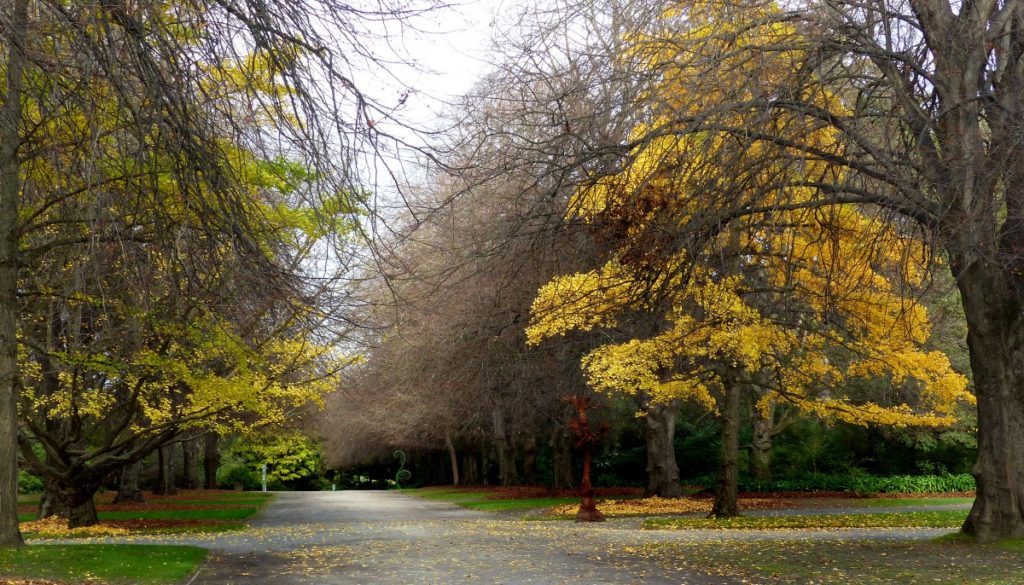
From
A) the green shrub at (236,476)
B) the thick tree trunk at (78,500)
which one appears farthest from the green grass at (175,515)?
the green shrub at (236,476)

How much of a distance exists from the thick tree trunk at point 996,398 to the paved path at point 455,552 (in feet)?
9.52

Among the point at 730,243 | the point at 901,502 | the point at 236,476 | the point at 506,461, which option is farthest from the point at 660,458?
the point at 236,476

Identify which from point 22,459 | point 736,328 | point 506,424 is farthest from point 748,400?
point 22,459

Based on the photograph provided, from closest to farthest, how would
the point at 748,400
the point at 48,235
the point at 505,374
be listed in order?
1. the point at 48,235
2. the point at 505,374
3. the point at 748,400

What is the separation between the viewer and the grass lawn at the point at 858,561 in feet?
33.4

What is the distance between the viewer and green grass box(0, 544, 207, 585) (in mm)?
11484

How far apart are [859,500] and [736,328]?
46.9ft

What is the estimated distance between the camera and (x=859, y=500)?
29719 millimetres

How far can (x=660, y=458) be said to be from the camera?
28672 millimetres

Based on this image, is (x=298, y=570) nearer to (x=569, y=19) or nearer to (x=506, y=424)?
(x=569, y=19)

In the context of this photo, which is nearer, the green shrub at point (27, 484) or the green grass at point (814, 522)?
the green grass at point (814, 522)

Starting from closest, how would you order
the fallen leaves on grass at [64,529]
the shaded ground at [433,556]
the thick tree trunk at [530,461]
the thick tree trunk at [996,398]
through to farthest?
the shaded ground at [433,556], the thick tree trunk at [996,398], the fallen leaves on grass at [64,529], the thick tree trunk at [530,461]

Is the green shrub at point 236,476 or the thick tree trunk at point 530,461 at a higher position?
the thick tree trunk at point 530,461

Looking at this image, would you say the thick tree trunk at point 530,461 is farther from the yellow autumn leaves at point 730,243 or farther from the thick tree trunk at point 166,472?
the thick tree trunk at point 166,472
